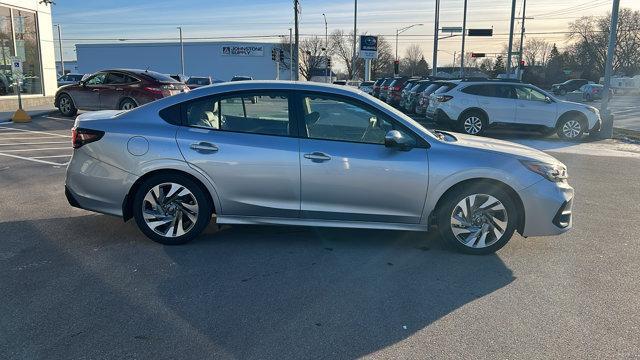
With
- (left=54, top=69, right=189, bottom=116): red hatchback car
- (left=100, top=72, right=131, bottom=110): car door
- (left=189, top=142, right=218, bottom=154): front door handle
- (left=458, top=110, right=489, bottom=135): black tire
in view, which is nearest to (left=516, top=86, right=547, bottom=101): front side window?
(left=458, top=110, right=489, bottom=135): black tire

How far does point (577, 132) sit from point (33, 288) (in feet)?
49.5

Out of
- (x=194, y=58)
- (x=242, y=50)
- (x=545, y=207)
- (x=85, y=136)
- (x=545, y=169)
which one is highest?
(x=242, y=50)

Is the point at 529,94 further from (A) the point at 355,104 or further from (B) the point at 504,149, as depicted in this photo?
(A) the point at 355,104

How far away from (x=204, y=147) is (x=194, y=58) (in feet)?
264

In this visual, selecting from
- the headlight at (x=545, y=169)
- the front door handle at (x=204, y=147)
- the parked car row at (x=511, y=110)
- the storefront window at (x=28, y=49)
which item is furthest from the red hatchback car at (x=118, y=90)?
the headlight at (x=545, y=169)

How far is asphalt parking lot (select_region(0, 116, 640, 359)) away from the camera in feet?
11.2

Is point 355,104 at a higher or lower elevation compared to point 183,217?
higher

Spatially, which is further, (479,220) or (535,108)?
(535,108)

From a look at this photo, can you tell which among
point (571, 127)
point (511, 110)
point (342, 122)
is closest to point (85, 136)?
point (342, 122)

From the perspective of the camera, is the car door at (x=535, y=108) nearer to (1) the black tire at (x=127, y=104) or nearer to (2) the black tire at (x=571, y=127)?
(2) the black tire at (x=571, y=127)

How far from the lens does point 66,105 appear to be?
59.3 feet

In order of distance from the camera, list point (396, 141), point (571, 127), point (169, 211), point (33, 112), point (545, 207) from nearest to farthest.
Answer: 1. point (396, 141)
2. point (545, 207)
3. point (169, 211)
4. point (571, 127)
5. point (33, 112)

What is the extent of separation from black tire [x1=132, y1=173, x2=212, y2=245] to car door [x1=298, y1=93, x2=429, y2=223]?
96 cm

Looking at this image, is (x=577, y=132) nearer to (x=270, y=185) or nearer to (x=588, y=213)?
(x=588, y=213)
